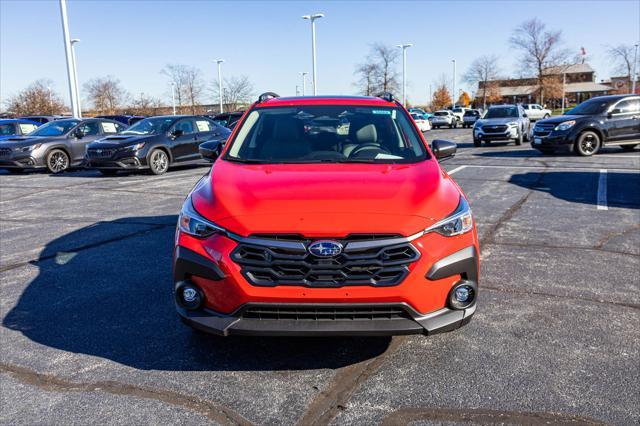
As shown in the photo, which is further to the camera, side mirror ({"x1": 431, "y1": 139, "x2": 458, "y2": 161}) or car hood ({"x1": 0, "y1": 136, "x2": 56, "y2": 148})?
car hood ({"x1": 0, "y1": 136, "x2": 56, "y2": 148})

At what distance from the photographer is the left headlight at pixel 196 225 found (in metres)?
3.05

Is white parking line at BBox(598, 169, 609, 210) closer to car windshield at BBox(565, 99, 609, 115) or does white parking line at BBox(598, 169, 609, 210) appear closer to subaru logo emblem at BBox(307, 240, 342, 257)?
car windshield at BBox(565, 99, 609, 115)

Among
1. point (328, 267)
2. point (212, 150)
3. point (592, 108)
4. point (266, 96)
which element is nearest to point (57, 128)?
point (266, 96)

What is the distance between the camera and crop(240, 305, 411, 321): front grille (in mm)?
2850

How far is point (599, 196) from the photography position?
9.32 m

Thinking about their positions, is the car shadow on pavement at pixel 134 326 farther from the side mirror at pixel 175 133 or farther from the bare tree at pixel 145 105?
the bare tree at pixel 145 105

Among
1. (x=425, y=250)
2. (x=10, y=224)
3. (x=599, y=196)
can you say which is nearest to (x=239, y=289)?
(x=425, y=250)

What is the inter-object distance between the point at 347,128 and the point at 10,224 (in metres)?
5.93

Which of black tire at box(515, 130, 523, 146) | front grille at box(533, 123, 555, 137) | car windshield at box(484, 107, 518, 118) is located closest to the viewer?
front grille at box(533, 123, 555, 137)

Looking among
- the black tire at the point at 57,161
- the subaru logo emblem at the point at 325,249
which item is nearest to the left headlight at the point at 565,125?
the black tire at the point at 57,161

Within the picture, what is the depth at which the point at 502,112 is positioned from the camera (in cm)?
2192

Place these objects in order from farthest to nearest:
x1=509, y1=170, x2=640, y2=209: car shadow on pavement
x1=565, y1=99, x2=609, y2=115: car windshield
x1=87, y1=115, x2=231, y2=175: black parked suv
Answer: x1=565, y1=99, x2=609, y2=115: car windshield < x1=87, y1=115, x2=231, y2=175: black parked suv < x1=509, y1=170, x2=640, y2=209: car shadow on pavement

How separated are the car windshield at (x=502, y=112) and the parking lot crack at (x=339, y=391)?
66.2 feet

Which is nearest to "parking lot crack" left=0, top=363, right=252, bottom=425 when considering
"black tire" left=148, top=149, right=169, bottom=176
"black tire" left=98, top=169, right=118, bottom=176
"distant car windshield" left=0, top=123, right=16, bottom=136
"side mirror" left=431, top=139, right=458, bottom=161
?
"side mirror" left=431, top=139, right=458, bottom=161
